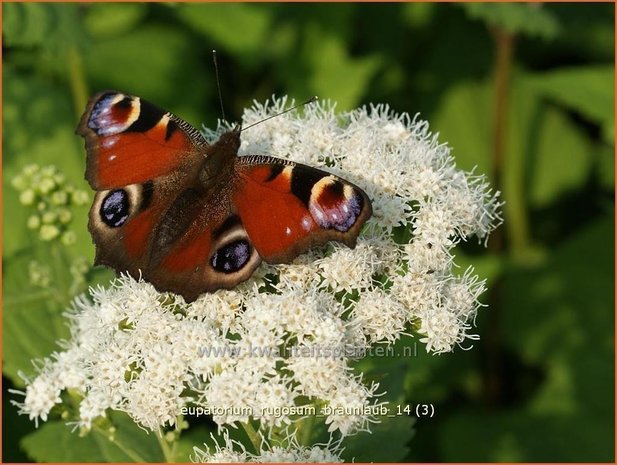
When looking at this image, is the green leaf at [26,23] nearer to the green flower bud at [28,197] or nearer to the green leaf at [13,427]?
the green flower bud at [28,197]

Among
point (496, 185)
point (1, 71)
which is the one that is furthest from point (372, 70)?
point (1, 71)

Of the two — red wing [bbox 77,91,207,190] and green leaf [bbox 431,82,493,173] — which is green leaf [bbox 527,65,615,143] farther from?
red wing [bbox 77,91,207,190]

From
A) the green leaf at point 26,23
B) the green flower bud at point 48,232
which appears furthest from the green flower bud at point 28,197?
the green leaf at point 26,23

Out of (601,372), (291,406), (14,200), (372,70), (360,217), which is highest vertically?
(372,70)

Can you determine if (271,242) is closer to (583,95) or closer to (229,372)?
(229,372)

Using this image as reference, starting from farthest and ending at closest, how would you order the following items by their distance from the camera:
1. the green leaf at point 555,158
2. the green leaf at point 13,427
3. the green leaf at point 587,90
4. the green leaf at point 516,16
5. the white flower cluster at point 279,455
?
the green leaf at point 555,158, the green leaf at point 587,90, the green leaf at point 516,16, the green leaf at point 13,427, the white flower cluster at point 279,455

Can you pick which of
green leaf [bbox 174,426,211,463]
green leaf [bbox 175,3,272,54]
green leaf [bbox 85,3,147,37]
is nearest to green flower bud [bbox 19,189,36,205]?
green leaf [bbox 174,426,211,463]
